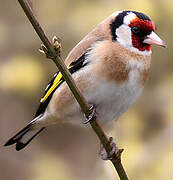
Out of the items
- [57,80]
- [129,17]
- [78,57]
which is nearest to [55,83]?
[57,80]

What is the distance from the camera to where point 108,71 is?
2666 mm

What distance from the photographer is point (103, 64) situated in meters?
2.69

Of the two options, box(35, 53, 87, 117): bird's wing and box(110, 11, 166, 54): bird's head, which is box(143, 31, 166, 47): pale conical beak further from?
box(35, 53, 87, 117): bird's wing

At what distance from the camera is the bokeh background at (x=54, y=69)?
389cm

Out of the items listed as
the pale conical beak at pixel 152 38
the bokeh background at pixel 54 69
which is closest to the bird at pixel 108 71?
the pale conical beak at pixel 152 38

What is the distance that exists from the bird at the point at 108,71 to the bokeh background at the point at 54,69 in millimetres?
890

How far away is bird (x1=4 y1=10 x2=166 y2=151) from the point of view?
2676 mm

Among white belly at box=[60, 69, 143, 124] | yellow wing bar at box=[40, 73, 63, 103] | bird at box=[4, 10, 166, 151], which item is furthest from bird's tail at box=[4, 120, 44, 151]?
white belly at box=[60, 69, 143, 124]

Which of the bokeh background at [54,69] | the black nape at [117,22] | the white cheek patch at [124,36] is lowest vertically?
the bokeh background at [54,69]

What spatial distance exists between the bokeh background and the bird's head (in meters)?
1.13

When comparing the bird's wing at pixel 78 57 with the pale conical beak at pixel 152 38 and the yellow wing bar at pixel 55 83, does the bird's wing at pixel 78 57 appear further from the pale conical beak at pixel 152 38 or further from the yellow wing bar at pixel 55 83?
the pale conical beak at pixel 152 38

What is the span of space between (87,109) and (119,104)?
790 mm

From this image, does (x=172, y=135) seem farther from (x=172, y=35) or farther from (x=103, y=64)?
(x=103, y=64)

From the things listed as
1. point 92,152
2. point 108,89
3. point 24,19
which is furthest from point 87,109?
point 92,152
